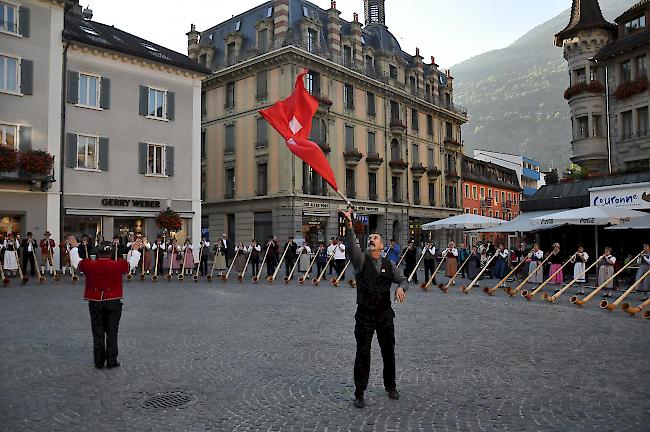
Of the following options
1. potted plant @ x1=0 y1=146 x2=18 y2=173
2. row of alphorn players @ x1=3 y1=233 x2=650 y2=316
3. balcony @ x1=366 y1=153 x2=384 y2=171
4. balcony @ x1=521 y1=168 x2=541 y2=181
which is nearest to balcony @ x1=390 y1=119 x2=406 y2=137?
balcony @ x1=366 y1=153 x2=384 y2=171

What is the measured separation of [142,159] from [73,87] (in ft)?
15.2

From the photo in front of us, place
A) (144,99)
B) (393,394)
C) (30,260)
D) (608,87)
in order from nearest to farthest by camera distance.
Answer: (393,394)
(30,260)
(144,99)
(608,87)

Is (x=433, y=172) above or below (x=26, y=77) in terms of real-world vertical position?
below

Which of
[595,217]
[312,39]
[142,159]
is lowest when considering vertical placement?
[595,217]

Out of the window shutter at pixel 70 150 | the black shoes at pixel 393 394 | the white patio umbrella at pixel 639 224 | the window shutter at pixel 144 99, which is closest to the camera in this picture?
the black shoes at pixel 393 394

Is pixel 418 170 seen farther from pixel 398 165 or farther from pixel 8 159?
pixel 8 159

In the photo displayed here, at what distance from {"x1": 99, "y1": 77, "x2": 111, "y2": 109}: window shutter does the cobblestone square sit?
1545 cm

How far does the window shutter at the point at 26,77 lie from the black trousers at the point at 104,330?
782 inches

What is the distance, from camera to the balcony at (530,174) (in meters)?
84.5

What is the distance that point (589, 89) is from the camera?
30781 millimetres

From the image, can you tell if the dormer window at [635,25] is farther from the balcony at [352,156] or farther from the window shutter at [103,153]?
the window shutter at [103,153]

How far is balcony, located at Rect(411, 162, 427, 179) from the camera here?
166ft

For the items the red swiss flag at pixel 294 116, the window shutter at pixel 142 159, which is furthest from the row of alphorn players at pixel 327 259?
the red swiss flag at pixel 294 116

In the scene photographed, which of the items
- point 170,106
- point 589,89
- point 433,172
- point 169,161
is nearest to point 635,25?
point 589,89
